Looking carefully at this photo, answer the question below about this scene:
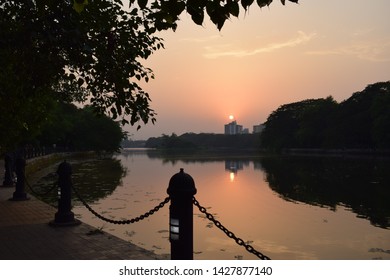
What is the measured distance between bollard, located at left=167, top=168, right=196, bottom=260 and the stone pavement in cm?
155

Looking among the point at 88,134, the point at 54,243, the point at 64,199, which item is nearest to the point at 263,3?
the point at 54,243

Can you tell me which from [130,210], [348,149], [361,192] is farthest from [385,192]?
[348,149]

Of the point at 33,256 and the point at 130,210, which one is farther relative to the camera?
the point at 130,210

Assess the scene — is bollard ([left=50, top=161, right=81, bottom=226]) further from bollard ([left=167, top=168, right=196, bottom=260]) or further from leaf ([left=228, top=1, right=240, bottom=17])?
leaf ([left=228, top=1, right=240, bottom=17])

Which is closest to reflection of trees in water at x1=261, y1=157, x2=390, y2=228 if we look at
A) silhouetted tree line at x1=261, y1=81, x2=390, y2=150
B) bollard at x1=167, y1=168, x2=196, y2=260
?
bollard at x1=167, y1=168, x2=196, y2=260

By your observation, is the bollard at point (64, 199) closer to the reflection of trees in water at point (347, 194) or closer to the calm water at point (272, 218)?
the calm water at point (272, 218)

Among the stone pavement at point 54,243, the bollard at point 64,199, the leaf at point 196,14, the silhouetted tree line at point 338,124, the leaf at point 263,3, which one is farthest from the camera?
the silhouetted tree line at point 338,124

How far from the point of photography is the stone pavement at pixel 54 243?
7.03 m

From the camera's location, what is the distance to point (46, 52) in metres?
8.38

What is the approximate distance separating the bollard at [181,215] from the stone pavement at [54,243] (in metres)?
1.55

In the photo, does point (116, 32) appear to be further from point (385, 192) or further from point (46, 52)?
point (385, 192)

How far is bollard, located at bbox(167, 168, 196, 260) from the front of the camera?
211 inches

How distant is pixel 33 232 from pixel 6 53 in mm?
3891

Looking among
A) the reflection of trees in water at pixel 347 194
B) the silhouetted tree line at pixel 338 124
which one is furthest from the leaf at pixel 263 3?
the silhouetted tree line at pixel 338 124
